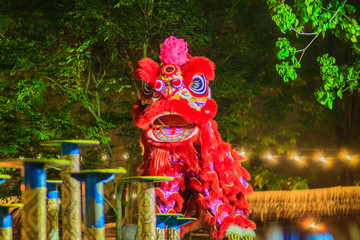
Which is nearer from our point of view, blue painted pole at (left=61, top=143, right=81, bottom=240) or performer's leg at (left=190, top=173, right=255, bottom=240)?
blue painted pole at (left=61, top=143, right=81, bottom=240)

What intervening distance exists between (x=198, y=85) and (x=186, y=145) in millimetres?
507

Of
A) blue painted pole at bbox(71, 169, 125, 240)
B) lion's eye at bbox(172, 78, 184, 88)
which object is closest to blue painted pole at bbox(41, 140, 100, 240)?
blue painted pole at bbox(71, 169, 125, 240)

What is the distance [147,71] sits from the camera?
554 centimetres

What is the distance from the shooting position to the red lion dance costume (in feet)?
17.7

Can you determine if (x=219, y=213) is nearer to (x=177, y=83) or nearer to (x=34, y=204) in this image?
(x=177, y=83)

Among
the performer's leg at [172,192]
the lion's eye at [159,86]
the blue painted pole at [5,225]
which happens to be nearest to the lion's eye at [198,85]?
the lion's eye at [159,86]

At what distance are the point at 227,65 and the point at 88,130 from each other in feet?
7.16

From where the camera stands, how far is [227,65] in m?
8.05

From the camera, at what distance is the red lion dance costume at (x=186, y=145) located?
17.7ft

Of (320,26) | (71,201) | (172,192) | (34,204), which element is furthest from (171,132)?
(34,204)

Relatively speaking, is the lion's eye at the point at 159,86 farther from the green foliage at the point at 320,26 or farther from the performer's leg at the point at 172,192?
the green foliage at the point at 320,26

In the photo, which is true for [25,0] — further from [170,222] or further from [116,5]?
[170,222]

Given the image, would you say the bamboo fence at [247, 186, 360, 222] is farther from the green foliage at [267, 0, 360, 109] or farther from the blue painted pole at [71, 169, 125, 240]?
the blue painted pole at [71, 169, 125, 240]

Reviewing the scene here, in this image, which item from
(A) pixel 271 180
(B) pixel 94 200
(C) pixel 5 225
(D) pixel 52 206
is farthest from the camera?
(A) pixel 271 180
